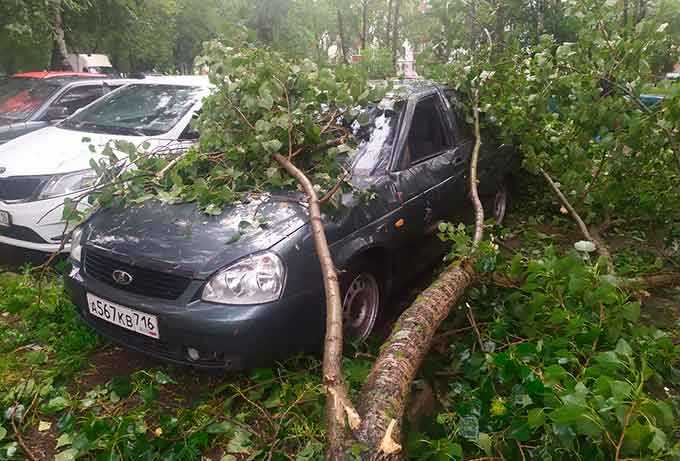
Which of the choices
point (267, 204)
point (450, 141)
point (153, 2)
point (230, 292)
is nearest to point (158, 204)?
point (267, 204)

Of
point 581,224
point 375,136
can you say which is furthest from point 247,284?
point 581,224

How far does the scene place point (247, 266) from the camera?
2488mm

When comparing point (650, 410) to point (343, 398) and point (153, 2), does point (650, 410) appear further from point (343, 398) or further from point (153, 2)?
point (153, 2)

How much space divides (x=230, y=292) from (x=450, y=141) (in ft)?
8.10

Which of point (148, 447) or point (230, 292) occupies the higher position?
point (230, 292)

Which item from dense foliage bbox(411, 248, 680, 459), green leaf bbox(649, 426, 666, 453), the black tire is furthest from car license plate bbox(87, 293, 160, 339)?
green leaf bbox(649, 426, 666, 453)

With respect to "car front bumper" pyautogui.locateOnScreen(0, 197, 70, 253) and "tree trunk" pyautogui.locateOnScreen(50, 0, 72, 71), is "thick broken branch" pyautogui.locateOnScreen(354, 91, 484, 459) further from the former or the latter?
"tree trunk" pyautogui.locateOnScreen(50, 0, 72, 71)

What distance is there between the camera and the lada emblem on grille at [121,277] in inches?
104

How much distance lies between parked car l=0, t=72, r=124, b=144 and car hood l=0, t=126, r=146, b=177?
39.9 inches

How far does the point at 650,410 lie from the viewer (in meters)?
1.54

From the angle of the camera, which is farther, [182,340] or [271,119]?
[271,119]

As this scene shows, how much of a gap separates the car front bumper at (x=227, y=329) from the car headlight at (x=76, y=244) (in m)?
0.49

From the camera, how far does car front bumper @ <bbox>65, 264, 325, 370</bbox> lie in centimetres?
241

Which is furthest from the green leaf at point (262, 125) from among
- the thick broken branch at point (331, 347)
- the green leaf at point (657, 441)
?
the green leaf at point (657, 441)
